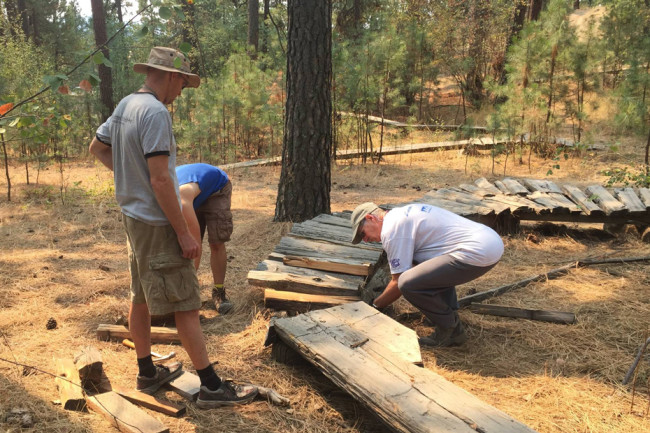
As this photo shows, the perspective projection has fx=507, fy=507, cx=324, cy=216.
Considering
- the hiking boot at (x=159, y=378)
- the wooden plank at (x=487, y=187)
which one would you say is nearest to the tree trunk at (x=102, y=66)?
the wooden plank at (x=487, y=187)

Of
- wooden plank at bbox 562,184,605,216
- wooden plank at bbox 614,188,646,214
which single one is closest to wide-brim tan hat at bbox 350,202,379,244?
wooden plank at bbox 562,184,605,216

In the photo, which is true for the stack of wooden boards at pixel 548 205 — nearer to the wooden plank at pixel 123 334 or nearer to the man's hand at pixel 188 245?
the wooden plank at pixel 123 334

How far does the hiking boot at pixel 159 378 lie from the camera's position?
286 centimetres

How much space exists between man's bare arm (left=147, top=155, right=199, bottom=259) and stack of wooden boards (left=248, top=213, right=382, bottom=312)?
1.36 m

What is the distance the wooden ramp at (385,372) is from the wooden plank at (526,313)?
120cm

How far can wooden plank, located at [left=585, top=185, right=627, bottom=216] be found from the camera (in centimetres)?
589

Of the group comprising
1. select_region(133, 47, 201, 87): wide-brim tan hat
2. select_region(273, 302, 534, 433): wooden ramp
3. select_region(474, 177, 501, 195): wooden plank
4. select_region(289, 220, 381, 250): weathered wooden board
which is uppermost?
select_region(133, 47, 201, 87): wide-brim tan hat

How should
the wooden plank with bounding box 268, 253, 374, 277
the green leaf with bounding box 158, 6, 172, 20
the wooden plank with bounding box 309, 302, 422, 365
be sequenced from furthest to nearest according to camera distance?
1. the wooden plank with bounding box 268, 253, 374, 277
2. the wooden plank with bounding box 309, 302, 422, 365
3. the green leaf with bounding box 158, 6, 172, 20

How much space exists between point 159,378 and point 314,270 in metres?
1.66

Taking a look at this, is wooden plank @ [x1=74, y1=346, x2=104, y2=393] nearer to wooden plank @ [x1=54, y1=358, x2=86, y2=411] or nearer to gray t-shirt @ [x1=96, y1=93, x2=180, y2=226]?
wooden plank @ [x1=54, y1=358, x2=86, y2=411]

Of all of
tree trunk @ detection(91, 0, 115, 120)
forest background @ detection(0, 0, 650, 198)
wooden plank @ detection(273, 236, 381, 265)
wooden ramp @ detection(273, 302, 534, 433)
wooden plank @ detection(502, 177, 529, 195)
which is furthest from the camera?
tree trunk @ detection(91, 0, 115, 120)

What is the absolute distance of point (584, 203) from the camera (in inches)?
243

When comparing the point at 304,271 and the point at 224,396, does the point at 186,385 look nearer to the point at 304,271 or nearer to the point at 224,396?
the point at 224,396

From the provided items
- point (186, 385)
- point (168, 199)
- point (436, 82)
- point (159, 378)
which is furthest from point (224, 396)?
point (436, 82)
